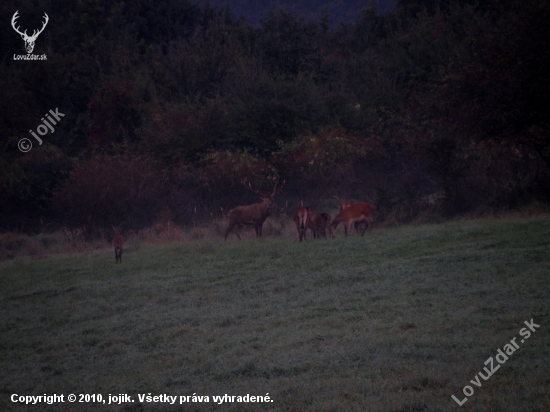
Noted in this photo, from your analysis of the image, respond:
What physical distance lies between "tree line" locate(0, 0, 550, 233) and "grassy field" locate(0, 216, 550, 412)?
187 inches

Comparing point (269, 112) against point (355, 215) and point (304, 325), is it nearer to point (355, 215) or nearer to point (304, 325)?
point (355, 215)

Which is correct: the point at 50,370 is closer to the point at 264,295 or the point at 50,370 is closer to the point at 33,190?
the point at 264,295

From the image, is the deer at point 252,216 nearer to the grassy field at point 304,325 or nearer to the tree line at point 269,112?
the tree line at point 269,112

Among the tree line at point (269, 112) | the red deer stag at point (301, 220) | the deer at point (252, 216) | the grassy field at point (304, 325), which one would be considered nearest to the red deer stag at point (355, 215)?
the red deer stag at point (301, 220)

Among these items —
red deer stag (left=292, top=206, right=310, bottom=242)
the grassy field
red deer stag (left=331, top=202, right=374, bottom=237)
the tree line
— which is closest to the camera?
the grassy field

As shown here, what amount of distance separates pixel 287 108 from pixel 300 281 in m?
18.7

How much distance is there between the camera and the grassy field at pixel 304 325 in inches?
236
